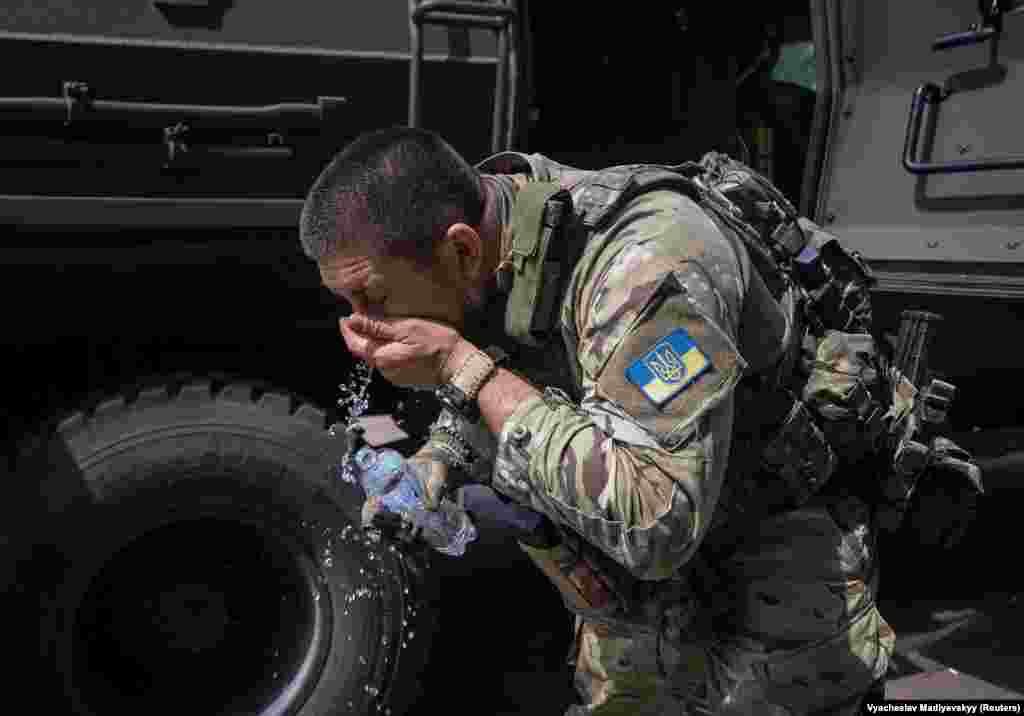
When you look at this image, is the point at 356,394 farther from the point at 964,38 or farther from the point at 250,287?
the point at 964,38

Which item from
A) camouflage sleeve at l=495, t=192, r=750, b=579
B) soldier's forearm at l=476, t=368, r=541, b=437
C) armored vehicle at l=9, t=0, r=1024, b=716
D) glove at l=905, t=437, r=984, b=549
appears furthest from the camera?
armored vehicle at l=9, t=0, r=1024, b=716

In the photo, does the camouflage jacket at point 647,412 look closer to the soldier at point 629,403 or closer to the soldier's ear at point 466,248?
the soldier at point 629,403

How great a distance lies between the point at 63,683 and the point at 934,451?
193 cm

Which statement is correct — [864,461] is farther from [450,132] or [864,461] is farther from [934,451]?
[450,132]

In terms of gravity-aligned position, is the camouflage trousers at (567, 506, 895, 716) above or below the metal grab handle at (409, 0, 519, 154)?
below

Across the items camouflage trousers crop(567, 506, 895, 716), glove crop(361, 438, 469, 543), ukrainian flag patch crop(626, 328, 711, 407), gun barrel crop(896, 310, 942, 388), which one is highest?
ukrainian flag patch crop(626, 328, 711, 407)

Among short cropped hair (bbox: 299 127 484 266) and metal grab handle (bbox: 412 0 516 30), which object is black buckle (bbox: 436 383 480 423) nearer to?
short cropped hair (bbox: 299 127 484 266)

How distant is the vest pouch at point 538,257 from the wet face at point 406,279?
0.08 meters

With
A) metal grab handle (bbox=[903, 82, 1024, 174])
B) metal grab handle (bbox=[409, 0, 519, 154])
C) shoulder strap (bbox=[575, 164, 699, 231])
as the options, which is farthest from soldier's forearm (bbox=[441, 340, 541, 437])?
metal grab handle (bbox=[903, 82, 1024, 174])

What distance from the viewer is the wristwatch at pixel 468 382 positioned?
151 centimetres

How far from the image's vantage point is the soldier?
142 cm

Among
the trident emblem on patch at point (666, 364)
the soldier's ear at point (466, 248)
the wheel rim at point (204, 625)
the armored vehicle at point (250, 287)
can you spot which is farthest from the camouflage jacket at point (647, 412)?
the wheel rim at point (204, 625)

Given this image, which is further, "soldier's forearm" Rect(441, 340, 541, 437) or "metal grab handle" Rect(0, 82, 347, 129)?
"metal grab handle" Rect(0, 82, 347, 129)

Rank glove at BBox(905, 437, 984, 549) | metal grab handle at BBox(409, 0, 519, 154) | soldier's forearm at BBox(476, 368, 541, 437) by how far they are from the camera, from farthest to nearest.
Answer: metal grab handle at BBox(409, 0, 519, 154) → glove at BBox(905, 437, 984, 549) → soldier's forearm at BBox(476, 368, 541, 437)
